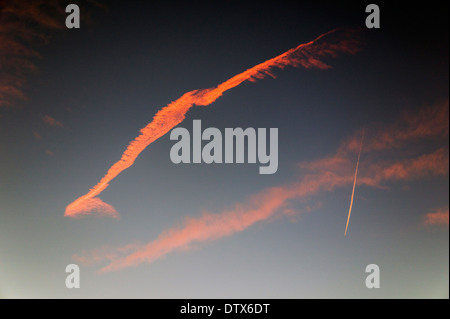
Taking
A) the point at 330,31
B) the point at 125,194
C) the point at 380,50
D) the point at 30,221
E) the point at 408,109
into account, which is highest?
the point at 330,31

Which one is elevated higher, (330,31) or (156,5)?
(156,5)

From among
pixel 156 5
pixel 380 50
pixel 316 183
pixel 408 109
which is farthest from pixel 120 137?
pixel 408 109

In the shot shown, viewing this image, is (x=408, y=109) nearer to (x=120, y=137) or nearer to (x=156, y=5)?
(x=156, y=5)

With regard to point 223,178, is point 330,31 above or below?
above

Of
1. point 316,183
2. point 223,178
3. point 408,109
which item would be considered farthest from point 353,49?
point 223,178

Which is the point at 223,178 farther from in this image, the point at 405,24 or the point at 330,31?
the point at 405,24
